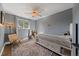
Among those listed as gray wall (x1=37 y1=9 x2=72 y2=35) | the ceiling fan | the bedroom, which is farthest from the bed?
the ceiling fan

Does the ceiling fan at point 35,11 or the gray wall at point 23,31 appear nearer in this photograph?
the ceiling fan at point 35,11

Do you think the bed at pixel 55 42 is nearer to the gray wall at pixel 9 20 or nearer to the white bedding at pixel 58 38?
the white bedding at pixel 58 38

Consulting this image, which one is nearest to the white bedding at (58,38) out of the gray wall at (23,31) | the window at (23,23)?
the gray wall at (23,31)

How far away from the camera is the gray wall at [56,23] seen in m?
2.30

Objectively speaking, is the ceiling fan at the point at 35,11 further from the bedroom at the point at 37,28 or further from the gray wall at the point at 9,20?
the gray wall at the point at 9,20

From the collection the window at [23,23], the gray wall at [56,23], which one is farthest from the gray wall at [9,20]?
the gray wall at [56,23]

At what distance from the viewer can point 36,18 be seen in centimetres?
250

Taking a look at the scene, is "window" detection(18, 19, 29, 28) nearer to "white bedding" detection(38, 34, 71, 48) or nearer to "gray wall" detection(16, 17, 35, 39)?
"gray wall" detection(16, 17, 35, 39)

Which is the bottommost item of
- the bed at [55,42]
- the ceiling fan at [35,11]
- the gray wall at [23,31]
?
the bed at [55,42]

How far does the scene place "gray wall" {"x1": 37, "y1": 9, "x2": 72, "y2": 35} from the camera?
230 centimetres

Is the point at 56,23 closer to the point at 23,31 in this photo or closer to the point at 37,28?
the point at 37,28

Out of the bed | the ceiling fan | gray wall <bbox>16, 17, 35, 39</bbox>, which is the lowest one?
the bed

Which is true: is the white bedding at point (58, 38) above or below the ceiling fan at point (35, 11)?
below

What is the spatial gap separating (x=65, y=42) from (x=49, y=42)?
0.42 m
